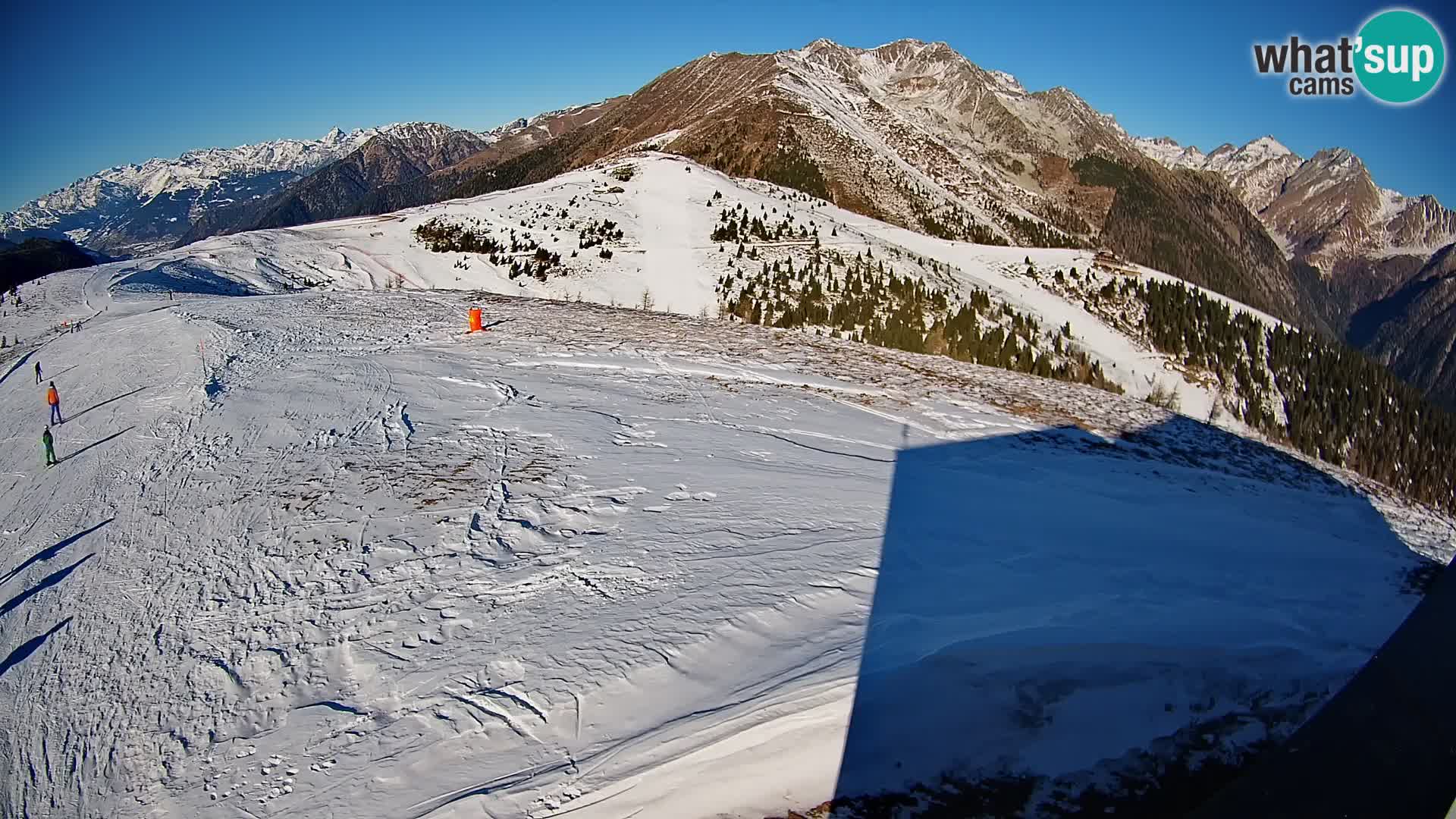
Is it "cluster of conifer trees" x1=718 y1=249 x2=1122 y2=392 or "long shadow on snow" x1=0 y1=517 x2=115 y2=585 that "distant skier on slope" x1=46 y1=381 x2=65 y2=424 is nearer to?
"long shadow on snow" x1=0 y1=517 x2=115 y2=585

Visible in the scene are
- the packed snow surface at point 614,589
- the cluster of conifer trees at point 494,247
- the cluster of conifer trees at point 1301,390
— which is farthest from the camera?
the cluster of conifer trees at point 494,247

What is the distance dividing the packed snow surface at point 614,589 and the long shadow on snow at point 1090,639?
4cm

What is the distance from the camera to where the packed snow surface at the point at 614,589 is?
446 centimetres

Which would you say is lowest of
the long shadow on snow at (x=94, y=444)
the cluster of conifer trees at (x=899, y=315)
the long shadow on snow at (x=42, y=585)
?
the long shadow on snow at (x=42, y=585)

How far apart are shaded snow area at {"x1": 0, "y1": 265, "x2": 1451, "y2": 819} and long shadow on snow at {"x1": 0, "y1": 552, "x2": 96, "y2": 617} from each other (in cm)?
8

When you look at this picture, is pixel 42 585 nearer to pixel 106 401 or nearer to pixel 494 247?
pixel 106 401

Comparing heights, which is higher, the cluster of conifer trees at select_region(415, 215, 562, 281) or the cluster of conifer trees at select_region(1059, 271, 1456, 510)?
the cluster of conifer trees at select_region(415, 215, 562, 281)

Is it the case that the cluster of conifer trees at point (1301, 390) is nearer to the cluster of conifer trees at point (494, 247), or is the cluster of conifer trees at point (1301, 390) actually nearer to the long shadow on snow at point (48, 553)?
the cluster of conifer trees at point (494, 247)

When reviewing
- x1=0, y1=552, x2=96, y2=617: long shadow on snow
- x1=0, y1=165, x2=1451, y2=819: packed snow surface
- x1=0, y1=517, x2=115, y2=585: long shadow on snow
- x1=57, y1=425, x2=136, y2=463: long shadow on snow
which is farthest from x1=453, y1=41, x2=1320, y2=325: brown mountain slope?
x1=0, y1=552, x2=96, y2=617: long shadow on snow

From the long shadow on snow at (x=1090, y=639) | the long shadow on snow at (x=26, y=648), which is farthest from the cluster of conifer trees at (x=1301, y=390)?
the long shadow on snow at (x=26, y=648)

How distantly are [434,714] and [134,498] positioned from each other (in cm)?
673

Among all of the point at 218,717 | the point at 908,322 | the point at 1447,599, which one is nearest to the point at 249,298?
the point at 218,717

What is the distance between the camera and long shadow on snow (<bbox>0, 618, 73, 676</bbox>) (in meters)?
5.79

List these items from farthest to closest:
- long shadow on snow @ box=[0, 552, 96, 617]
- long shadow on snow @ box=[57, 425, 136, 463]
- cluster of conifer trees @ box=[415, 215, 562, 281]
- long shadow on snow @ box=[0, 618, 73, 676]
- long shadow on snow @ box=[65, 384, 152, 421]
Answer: cluster of conifer trees @ box=[415, 215, 562, 281] → long shadow on snow @ box=[65, 384, 152, 421] → long shadow on snow @ box=[57, 425, 136, 463] → long shadow on snow @ box=[0, 552, 96, 617] → long shadow on snow @ box=[0, 618, 73, 676]
